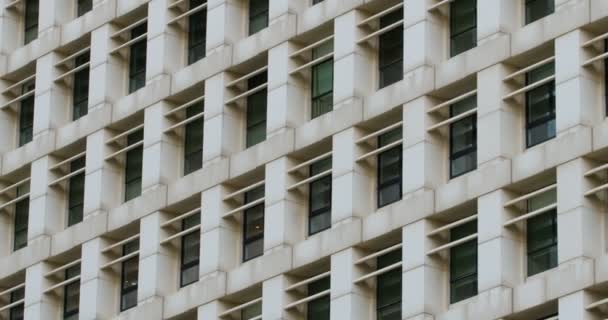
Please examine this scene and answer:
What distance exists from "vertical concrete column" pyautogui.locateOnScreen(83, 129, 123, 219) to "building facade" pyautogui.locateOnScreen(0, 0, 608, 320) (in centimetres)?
9

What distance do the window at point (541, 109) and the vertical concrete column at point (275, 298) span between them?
9.07 meters

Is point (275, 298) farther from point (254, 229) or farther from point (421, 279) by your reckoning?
point (421, 279)

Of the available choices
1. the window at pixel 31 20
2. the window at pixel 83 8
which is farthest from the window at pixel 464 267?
the window at pixel 31 20

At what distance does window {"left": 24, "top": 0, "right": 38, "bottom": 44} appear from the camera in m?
106

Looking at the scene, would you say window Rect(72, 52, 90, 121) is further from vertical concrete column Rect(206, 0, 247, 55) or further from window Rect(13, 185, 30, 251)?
vertical concrete column Rect(206, 0, 247, 55)

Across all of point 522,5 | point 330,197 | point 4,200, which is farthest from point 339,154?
point 4,200

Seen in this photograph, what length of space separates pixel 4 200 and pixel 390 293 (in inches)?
769

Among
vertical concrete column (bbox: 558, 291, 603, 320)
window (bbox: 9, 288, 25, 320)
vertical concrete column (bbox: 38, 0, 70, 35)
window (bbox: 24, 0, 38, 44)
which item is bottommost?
vertical concrete column (bbox: 558, 291, 603, 320)

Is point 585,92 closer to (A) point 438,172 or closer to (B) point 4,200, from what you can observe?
(A) point 438,172

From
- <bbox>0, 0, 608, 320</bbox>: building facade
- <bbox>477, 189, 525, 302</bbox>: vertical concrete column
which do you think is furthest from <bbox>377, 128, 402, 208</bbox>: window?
<bbox>477, 189, 525, 302</bbox>: vertical concrete column

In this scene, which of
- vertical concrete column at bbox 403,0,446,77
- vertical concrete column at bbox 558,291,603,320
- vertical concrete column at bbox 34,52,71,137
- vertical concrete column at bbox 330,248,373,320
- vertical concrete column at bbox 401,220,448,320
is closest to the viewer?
vertical concrete column at bbox 558,291,603,320

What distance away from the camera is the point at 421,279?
86.4 metres

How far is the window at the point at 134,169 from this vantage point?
98550 mm

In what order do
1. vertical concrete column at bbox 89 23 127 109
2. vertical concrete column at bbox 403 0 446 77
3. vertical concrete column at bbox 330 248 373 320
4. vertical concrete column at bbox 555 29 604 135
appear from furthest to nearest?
vertical concrete column at bbox 89 23 127 109, vertical concrete column at bbox 403 0 446 77, vertical concrete column at bbox 330 248 373 320, vertical concrete column at bbox 555 29 604 135
